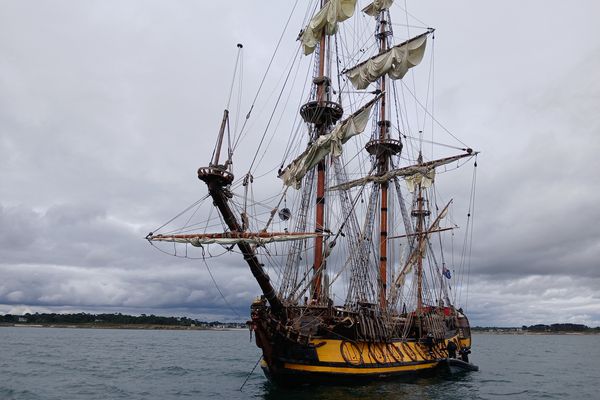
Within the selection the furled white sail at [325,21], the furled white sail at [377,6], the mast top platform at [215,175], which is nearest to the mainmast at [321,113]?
the furled white sail at [325,21]

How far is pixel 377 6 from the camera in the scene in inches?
1833

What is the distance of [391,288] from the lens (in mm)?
37688

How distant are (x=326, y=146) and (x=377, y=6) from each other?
78.5 ft

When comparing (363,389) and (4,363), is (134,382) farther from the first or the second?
(4,363)

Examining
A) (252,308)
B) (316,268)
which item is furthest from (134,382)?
(316,268)

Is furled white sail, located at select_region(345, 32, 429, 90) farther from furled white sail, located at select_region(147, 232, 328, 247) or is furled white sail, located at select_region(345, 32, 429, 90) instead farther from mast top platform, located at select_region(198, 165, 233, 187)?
mast top platform, located at select_region(198, 165, 233, 187)

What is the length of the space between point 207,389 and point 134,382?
6.09 meters

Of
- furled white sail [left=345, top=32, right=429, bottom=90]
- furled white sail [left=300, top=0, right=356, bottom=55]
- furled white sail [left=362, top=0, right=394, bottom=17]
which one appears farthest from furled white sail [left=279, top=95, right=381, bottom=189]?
furled white sail [left=362, top=0, right=394, bottom=17]

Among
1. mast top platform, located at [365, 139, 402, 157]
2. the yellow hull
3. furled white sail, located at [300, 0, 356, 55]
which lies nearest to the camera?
the yellow hull

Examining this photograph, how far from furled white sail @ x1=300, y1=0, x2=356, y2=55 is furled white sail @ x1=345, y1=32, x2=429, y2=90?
5689mm

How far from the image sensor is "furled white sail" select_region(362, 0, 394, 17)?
4644 cm

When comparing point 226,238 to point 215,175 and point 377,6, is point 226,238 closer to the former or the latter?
point 215,175

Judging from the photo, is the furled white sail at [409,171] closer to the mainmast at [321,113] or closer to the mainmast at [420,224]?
the mainmast at [321,113]

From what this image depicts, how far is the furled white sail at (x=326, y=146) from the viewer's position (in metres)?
29.3
